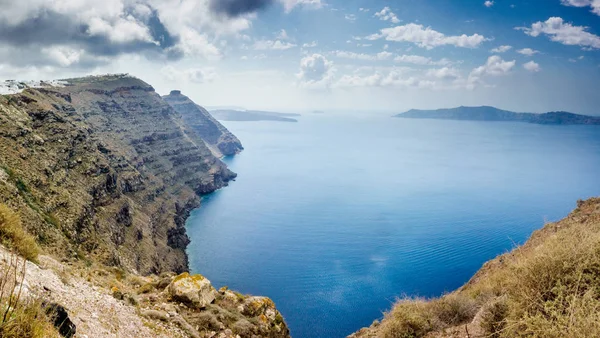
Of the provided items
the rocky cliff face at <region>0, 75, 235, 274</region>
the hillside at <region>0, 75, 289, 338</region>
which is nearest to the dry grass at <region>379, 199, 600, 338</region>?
the hillside at <region>0, 75, 289, 338</region>

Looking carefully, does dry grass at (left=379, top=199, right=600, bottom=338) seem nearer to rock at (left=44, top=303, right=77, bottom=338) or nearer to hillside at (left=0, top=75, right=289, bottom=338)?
hillside at (left=0, top=75, right=289, bottom=338)

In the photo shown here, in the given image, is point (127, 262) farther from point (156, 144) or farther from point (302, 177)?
point (302, 177)

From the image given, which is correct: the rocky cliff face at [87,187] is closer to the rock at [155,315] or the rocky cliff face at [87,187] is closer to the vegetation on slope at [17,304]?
the vegetation on slope at [17,304]

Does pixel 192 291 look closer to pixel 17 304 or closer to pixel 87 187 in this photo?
pixel 17 304

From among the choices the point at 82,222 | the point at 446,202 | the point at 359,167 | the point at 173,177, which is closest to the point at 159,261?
the point at 82,222

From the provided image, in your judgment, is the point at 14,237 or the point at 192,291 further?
the point at 192,291

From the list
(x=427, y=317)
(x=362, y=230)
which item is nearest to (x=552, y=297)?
(x=427, y=317)

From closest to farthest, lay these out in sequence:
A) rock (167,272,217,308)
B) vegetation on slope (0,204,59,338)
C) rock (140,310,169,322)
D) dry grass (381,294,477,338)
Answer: vegetation on slope (0,204,59,338)
rock (140,310,169,322)
dry grass (381,294,477,338)
rock (167,272,217,308)
